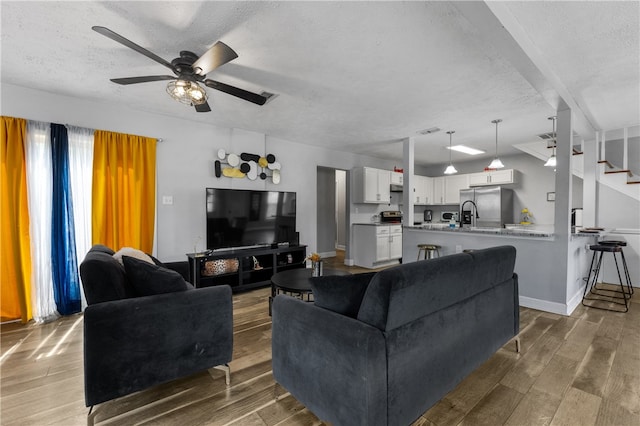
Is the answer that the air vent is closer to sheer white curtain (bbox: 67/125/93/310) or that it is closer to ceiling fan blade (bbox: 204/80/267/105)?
ceiling fan blade (bbox: 204/80/267/105)

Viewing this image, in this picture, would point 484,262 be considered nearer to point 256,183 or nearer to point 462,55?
Result: point 462,55

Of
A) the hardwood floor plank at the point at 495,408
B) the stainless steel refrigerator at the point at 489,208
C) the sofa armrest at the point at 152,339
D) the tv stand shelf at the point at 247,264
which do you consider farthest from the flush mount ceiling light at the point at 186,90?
the stainless steel refrigerator at the point at 489,208

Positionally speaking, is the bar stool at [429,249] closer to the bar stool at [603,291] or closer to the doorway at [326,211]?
the bar stool at [603,291]

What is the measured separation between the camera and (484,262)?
1865 mm

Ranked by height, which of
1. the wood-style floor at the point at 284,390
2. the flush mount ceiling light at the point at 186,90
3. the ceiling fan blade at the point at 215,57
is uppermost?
the ceiling fan blade at the point at 215,57

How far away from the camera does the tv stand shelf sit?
379cm

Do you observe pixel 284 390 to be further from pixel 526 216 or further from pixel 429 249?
pixel 526 216

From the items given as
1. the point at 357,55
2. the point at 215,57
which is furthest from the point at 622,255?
the point at 215,57

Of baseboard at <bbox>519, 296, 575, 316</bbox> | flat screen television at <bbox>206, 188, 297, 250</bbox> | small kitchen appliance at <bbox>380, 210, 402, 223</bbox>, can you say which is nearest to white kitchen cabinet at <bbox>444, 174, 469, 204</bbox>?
small kitchen appliance at <bbox>380, 210, 402, 223</bbox>

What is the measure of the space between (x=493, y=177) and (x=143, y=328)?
712cm

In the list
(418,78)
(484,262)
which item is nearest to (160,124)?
(418,78)

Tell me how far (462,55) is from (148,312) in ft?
10.0

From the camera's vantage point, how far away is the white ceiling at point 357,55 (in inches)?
72.7

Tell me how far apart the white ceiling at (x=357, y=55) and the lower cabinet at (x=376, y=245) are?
2641mm
